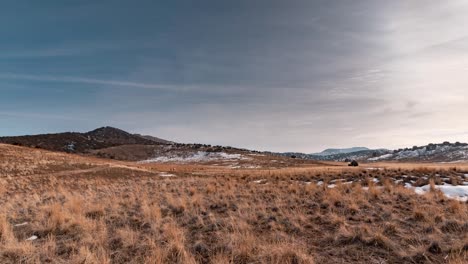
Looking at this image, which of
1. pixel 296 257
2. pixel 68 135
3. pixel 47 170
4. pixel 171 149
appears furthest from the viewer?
pixel 68 135

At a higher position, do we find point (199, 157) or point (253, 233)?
point (199, 157)

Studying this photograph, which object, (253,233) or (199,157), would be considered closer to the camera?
(253,233)

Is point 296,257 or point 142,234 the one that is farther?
point 142,234

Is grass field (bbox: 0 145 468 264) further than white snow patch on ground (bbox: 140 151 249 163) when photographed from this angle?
No

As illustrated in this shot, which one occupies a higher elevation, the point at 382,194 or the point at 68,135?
the point at 68,135

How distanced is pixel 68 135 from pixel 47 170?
133 meters

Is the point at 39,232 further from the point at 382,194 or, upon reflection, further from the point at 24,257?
the point at 382,194

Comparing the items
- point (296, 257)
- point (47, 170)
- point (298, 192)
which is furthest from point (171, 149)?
point (296, 257)

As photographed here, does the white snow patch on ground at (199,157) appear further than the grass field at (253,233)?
Yes

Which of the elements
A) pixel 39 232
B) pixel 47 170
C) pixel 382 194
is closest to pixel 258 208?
pixel 382 194

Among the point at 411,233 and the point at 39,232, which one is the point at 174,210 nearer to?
the point at 39,232

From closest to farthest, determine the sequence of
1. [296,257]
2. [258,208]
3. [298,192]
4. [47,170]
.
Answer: [296,257] < [258,208] < [298,192] < [47,170]

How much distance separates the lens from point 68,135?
153000 millimetres

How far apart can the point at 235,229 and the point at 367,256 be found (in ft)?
10.3
